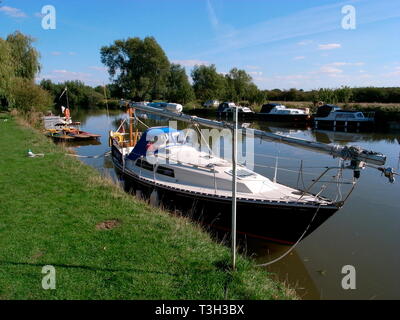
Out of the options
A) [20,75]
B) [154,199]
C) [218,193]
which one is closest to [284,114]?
[20,75]

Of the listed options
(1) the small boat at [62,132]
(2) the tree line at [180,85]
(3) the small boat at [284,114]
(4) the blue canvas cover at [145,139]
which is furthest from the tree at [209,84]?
(4) the blue canvas cover at [145,139]

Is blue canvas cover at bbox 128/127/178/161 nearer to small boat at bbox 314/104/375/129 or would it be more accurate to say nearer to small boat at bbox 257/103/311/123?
small boat at bbox 314/104/375/129

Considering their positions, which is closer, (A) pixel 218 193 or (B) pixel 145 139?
(A) pixel 218 193

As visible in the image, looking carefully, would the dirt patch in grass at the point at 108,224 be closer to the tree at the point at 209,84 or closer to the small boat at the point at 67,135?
the small boat at the point at 67,135

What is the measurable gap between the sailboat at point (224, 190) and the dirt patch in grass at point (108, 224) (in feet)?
9.75

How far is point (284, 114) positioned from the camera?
46781 millimetres

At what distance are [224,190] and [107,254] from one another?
4709 mm

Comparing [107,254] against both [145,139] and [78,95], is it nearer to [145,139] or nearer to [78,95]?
[145,139]

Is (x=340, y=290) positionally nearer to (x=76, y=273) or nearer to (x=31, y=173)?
(x=76, y=273)

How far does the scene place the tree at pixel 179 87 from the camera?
71.7 meters

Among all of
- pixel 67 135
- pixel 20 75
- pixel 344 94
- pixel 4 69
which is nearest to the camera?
pixel 4 69

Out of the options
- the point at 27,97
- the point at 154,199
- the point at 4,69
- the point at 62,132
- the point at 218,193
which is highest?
the point at 4,69
